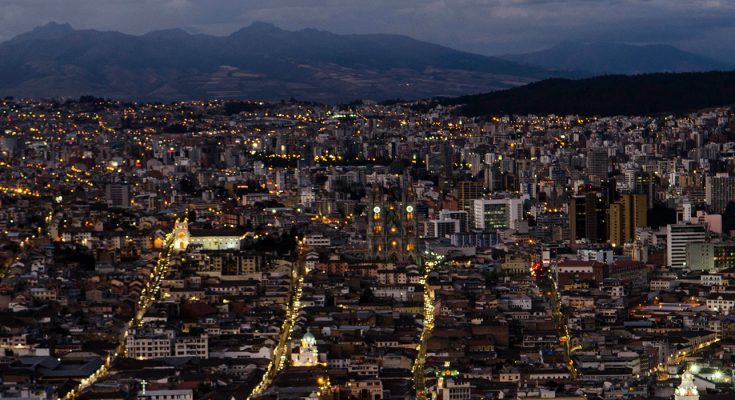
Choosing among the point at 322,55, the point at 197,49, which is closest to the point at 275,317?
the point at 322,55

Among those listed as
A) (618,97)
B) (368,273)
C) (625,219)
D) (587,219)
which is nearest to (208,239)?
(368,273)

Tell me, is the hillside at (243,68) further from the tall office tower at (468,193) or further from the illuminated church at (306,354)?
the illuminated church at (306,354)

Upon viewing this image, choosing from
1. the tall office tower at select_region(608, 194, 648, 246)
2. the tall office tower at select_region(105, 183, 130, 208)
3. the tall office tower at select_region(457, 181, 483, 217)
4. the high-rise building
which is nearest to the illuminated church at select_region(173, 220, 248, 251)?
the tall office tower at select_region(608, 194, 648, 246)

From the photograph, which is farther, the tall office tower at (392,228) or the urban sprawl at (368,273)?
the tall office tower at (392,228)

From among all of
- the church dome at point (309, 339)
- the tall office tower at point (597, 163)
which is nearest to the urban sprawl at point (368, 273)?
the church dome at point (309, 339)

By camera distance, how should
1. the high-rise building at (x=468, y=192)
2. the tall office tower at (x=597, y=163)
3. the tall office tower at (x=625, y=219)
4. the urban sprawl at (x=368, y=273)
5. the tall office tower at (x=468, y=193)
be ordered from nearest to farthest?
the urban sprawl at (x=368, y=273) < the tall office tower at (x=625, y=219) < the tall office tower at (x=468, y=193) < the high-rise building at (x=468, y=192) < the tall office tower at (x=597, y=163)

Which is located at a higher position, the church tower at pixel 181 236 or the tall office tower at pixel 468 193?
the church tower at pixel 181 236

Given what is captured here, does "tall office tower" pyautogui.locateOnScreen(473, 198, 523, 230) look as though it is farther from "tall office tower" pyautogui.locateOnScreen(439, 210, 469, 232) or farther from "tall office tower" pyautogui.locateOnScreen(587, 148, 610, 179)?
"tall office tower" pyautogui.locateOnScreen(587, 148, 610, 179)

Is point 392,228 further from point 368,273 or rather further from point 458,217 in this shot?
point 458,217
